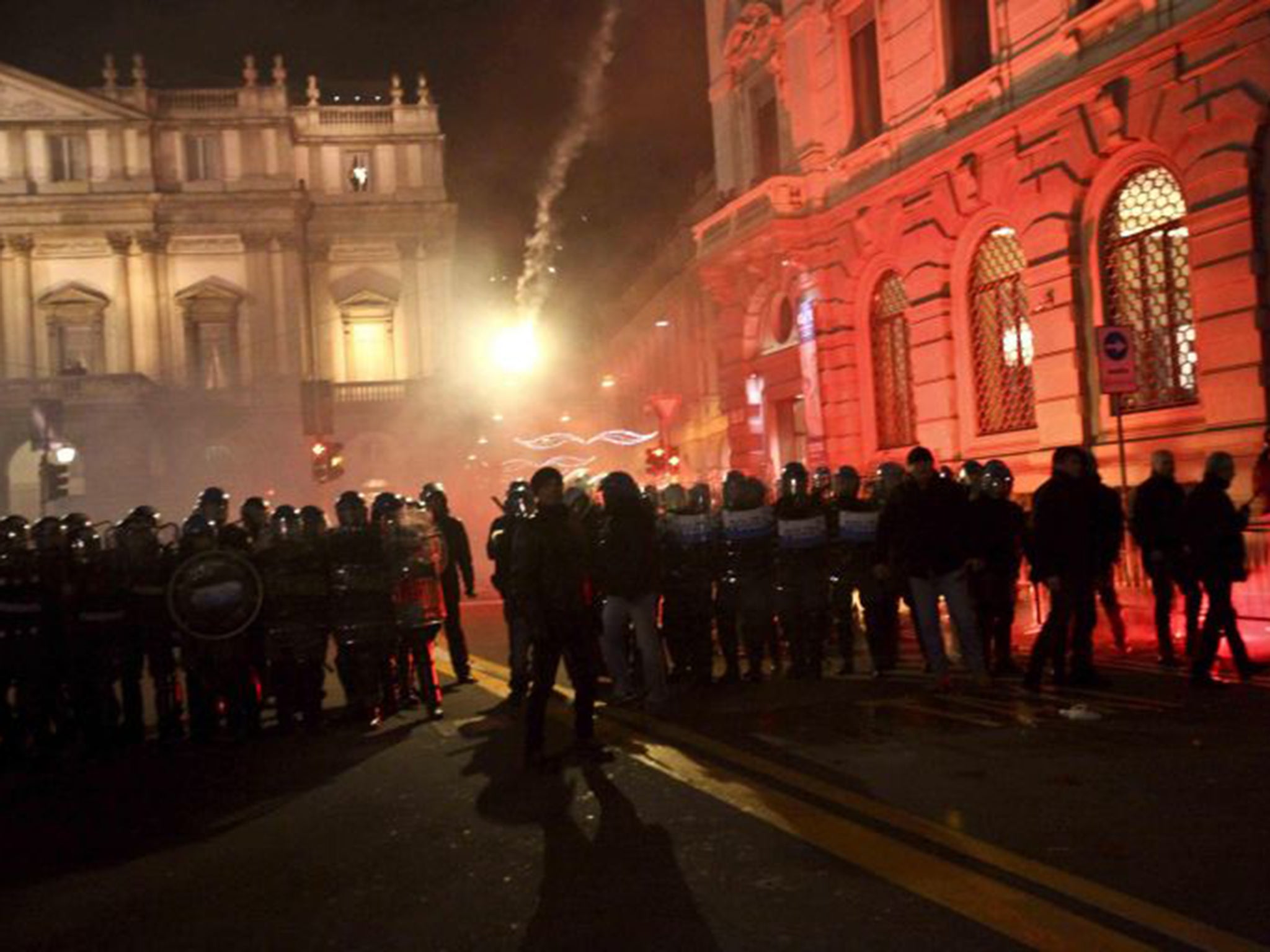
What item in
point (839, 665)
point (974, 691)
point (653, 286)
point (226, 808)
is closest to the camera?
point (226, 808)

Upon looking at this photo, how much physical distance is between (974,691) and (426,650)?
4303 millimetres

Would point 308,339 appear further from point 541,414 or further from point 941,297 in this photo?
point 941,297

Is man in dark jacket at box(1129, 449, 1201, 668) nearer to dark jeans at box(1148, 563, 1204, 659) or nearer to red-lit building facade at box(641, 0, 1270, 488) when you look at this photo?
dark jeans at box(1148, 563, 1204, 659)

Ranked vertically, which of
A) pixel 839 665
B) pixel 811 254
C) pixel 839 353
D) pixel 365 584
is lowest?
pixel 839 665

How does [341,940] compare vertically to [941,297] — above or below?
below

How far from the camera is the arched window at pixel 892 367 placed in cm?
2236

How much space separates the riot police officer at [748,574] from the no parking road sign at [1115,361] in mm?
3682

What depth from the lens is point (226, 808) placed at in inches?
308

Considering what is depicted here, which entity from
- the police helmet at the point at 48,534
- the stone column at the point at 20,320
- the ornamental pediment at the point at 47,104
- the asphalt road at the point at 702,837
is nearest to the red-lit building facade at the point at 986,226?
the asphalt road at the point at 702,837

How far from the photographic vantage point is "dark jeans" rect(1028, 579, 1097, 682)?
9.94 meters

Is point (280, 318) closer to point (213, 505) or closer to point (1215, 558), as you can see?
point (213, 505)

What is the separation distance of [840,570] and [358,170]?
49.5 meters

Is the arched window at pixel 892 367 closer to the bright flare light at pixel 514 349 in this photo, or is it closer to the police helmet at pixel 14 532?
the police helmet at pixel 14 532

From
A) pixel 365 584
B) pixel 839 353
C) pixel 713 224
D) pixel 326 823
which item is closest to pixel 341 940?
pixel 326 823
